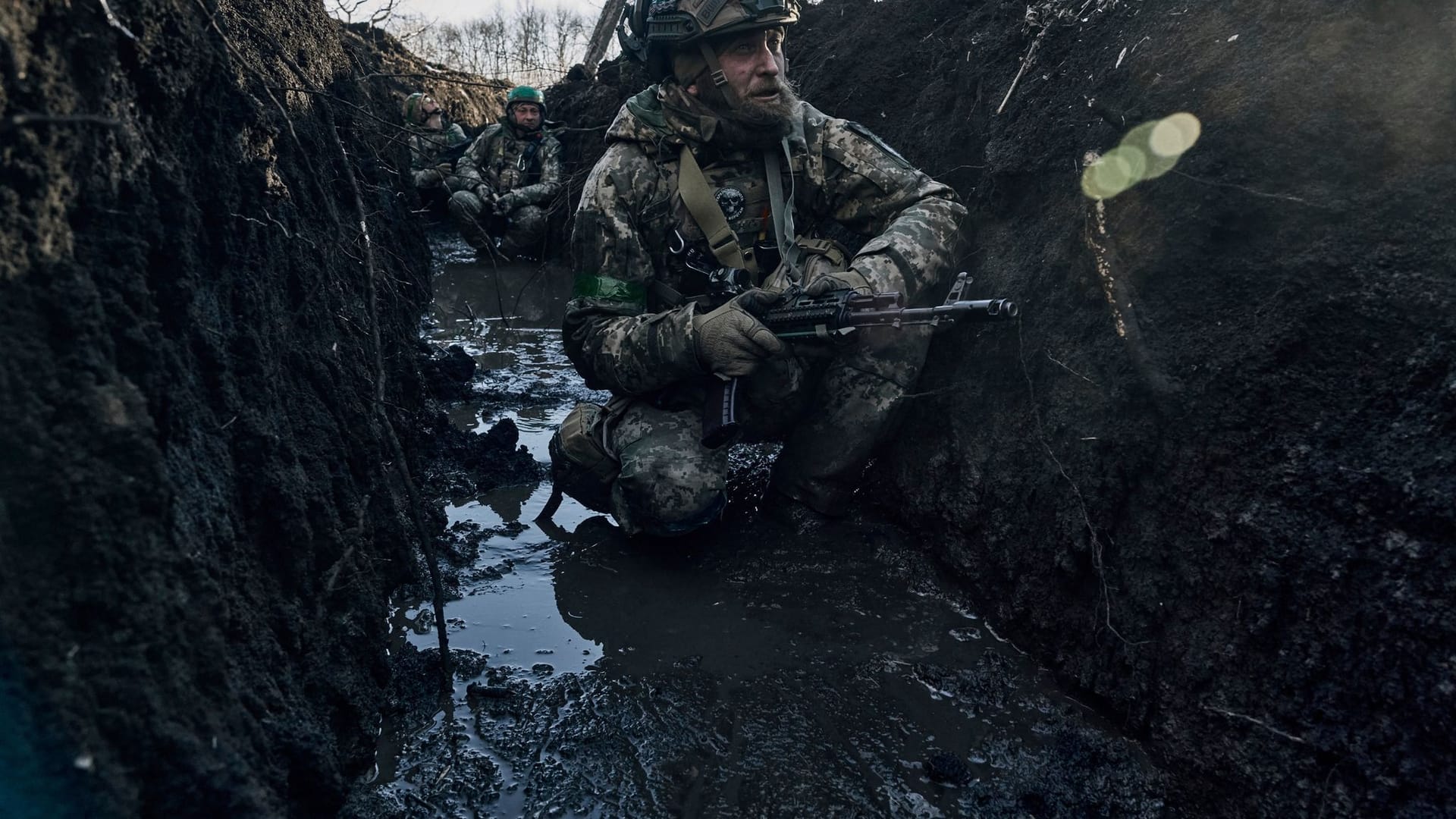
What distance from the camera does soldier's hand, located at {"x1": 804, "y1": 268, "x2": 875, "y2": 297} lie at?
2902 millimetres

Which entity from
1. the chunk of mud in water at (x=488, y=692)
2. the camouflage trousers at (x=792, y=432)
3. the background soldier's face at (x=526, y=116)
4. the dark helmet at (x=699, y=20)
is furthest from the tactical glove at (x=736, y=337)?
the background soldier's face at (x=526, y=116)

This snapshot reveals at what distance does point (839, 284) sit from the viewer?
2943 millimetres

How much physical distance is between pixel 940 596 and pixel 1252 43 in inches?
70.3

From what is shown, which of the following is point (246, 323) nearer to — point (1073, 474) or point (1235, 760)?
point (1073, 474)

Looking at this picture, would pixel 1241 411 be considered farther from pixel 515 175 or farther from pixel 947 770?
pixel 515 175

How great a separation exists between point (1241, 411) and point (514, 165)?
31.0ft

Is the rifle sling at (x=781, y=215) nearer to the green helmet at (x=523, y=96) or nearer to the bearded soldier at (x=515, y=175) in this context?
the bearded soldier at (x=515, y=175)

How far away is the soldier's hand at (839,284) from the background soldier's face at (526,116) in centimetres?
790

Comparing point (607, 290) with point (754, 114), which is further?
point (607, 290)

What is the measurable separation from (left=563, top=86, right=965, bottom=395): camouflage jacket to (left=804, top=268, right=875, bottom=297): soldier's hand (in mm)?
244

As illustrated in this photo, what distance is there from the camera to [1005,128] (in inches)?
126

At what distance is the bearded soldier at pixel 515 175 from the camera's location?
9406mm

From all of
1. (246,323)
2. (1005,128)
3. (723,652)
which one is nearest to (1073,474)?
(723,652)

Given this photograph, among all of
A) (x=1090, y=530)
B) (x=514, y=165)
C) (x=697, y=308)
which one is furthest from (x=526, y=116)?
(x=1090, y=530)
